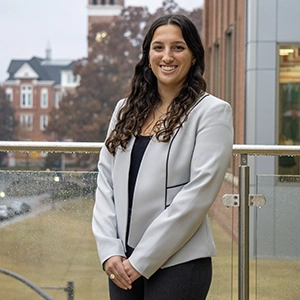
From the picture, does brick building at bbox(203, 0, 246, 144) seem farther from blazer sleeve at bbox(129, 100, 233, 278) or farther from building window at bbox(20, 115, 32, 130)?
building window at bbox(20, 115, 32, 130)

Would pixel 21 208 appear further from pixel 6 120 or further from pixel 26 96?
pixel 26 96

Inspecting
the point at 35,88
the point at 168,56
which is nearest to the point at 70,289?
the point at 168,56

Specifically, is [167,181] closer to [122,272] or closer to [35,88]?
[122,272]

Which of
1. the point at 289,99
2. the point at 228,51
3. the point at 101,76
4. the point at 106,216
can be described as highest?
the point at 101,76

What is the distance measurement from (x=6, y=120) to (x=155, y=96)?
55467mm

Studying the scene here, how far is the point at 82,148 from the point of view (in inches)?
135

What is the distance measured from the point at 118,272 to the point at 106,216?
7.8 inches

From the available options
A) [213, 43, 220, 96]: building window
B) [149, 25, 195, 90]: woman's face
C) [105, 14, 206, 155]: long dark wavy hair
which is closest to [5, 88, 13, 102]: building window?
[213, 43, 220, 96]: building window

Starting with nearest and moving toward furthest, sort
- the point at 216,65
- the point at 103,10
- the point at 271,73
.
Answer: the point at 271,73
the point at 216,65
the point at 103,10

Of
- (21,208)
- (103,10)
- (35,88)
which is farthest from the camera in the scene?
(35,88)

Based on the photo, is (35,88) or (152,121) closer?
(152,121)

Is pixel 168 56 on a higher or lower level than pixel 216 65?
lower

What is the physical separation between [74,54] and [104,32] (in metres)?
6.66

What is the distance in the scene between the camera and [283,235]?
353 centimetres
